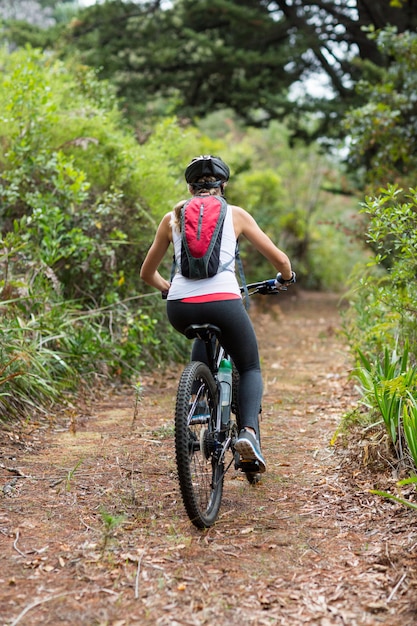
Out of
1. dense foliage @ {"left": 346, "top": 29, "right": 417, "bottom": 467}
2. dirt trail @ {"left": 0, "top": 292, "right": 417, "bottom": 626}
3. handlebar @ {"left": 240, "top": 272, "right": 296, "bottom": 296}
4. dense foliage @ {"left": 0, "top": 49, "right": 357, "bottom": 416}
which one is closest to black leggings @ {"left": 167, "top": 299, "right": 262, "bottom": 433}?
handlebar @ {"left": 240, "top": 272, "right": 296, "bottom": 296}

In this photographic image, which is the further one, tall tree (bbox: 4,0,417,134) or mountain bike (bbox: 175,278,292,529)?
tall tree (bbox: 4,0,417,134)

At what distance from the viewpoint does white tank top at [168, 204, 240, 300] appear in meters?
3.61

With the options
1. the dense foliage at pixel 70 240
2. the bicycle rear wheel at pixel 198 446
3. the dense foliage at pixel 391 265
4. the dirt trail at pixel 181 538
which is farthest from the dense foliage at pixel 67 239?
the dense foliage at pixel 391 265

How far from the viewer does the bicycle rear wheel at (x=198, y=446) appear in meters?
3.29

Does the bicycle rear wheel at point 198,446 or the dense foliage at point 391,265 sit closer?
the bicycle rear wheel at point 198,446

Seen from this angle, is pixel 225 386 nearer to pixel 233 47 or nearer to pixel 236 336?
pixel 236 336

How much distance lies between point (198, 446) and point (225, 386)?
479mm

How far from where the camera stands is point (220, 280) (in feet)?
11.9

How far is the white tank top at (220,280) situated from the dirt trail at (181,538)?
1171 millimetres

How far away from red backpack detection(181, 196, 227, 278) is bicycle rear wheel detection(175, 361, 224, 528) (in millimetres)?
474

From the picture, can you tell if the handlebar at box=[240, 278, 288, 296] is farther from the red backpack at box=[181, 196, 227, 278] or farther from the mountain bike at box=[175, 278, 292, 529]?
the red backpack at box=[181, 196, 227, 278]

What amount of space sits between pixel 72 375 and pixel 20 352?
39.4 inches

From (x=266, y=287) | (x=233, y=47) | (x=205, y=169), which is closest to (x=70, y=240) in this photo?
(x=266, y=287)

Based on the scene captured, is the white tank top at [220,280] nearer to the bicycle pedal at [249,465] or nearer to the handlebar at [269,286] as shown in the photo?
the handlebar at [269,286]
